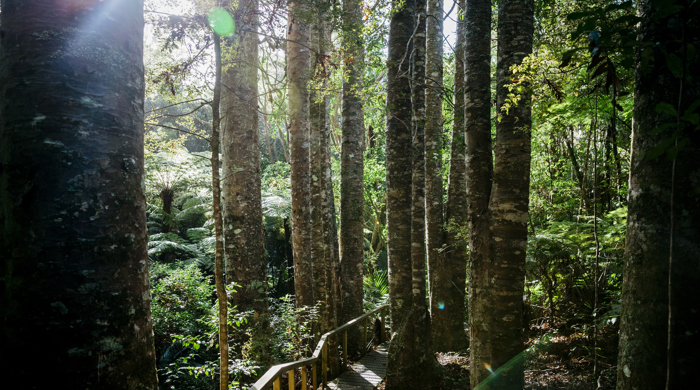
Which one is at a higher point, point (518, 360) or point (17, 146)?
point (17, 146)

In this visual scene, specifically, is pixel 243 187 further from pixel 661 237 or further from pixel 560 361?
pixel 560 361

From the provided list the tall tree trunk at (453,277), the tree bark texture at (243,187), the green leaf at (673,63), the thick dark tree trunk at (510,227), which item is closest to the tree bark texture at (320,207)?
the tree bark texture at (243,187)

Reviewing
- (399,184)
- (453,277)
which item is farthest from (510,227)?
(453,277)

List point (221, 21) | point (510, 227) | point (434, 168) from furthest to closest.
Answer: point (434, 168) < point (221, 21) < point (510, 227)

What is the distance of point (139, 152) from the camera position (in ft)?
5.37

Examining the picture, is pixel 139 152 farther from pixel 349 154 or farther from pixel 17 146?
pixel 349 154

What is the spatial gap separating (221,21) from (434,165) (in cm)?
696

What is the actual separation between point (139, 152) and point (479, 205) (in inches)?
152

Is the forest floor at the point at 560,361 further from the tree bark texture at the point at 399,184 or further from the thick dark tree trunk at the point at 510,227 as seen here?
the thick dark tree trunk at the point at 510,227

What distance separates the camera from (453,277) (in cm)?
920

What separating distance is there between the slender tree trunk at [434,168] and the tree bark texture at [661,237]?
6848mm

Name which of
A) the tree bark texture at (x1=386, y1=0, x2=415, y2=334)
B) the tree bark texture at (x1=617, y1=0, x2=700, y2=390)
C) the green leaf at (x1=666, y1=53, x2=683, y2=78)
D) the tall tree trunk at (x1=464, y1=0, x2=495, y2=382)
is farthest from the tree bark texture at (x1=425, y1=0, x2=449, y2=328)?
the green leaf at (x1=666, y1=53, x2=683, y2=78)

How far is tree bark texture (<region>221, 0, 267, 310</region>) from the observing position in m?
6.52

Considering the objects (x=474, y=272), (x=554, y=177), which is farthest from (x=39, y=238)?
(x=554, y=177)
